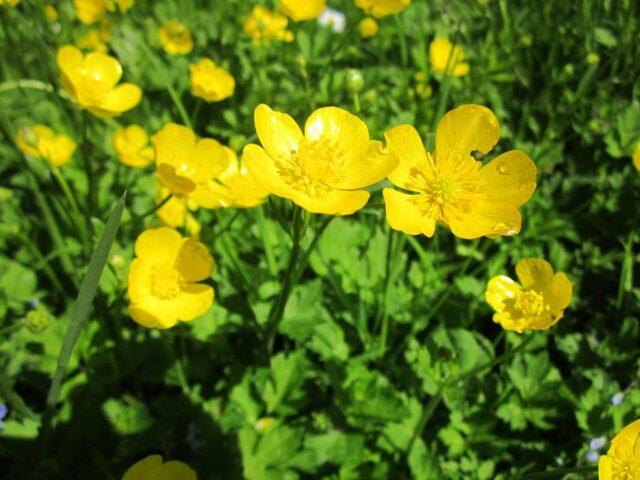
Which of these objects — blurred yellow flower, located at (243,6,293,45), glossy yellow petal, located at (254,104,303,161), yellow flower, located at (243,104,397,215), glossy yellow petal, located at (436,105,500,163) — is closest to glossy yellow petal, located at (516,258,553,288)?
glossy yellow petal, located at (436,105,500,163)

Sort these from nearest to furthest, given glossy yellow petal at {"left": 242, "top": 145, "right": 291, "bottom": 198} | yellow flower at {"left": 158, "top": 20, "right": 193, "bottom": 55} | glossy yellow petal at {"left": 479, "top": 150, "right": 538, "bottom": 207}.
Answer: glossy yellow petal at {"left": 242, "top": 145, "right": 291, "bottom": 198}, glossy yellow petal at {"left": 479, "top": 150, "right": 538, "bottom": 207}, yellow flower at {"left": 158, "top": 20, "right": 193, "bottom": 55}

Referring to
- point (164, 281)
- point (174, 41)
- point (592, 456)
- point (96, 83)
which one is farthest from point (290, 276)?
point (174, 41)

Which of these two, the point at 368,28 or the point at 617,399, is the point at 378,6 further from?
the point at 617,399

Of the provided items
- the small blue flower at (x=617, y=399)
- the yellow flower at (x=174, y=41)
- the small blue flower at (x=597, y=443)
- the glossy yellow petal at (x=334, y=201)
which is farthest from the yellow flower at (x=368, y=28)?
the small blue flower at (x=597, y=443)

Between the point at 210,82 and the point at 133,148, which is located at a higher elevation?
the point at 210,82

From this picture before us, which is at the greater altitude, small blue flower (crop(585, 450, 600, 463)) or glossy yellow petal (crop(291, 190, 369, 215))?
glossy yellow petal (crop(291, 190, 369, 215))

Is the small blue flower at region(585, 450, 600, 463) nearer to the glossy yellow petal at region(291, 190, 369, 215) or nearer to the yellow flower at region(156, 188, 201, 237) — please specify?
the glossy yellow petal at region(291, 190, 369, 215)
